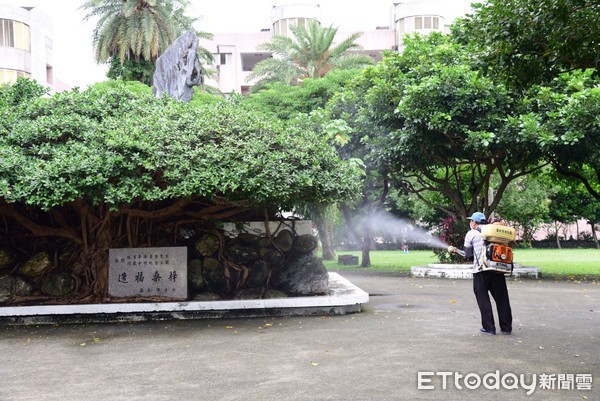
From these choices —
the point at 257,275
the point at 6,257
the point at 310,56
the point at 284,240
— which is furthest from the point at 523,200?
the point at 6,257

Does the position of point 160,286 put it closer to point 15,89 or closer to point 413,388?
point 15,89

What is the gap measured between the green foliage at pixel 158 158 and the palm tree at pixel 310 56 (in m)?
21.8

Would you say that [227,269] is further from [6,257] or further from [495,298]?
[495,298]

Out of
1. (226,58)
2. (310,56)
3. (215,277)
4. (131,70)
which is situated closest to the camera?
(215,277)

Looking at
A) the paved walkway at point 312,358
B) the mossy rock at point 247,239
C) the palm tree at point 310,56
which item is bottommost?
the paved walkway at point 312,358

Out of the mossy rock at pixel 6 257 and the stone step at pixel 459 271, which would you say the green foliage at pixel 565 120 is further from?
the mossy rock at pixel 6 257

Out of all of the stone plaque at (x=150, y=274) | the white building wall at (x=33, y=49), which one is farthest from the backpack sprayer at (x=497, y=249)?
the white building wall at (x=33, y=49)

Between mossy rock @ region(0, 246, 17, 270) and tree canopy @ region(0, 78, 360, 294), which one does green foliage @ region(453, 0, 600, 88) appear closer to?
tree canopy @ region(0, 78, 360, 294)

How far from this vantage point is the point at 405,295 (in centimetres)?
1365

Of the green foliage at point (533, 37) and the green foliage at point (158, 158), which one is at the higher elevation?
the green foliage at point (533, 37)

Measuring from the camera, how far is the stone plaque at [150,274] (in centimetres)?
1089

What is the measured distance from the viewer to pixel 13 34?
38.2 metres

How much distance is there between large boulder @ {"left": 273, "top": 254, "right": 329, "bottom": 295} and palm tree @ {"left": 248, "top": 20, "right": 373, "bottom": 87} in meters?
21.6

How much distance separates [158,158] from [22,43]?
112 ft
